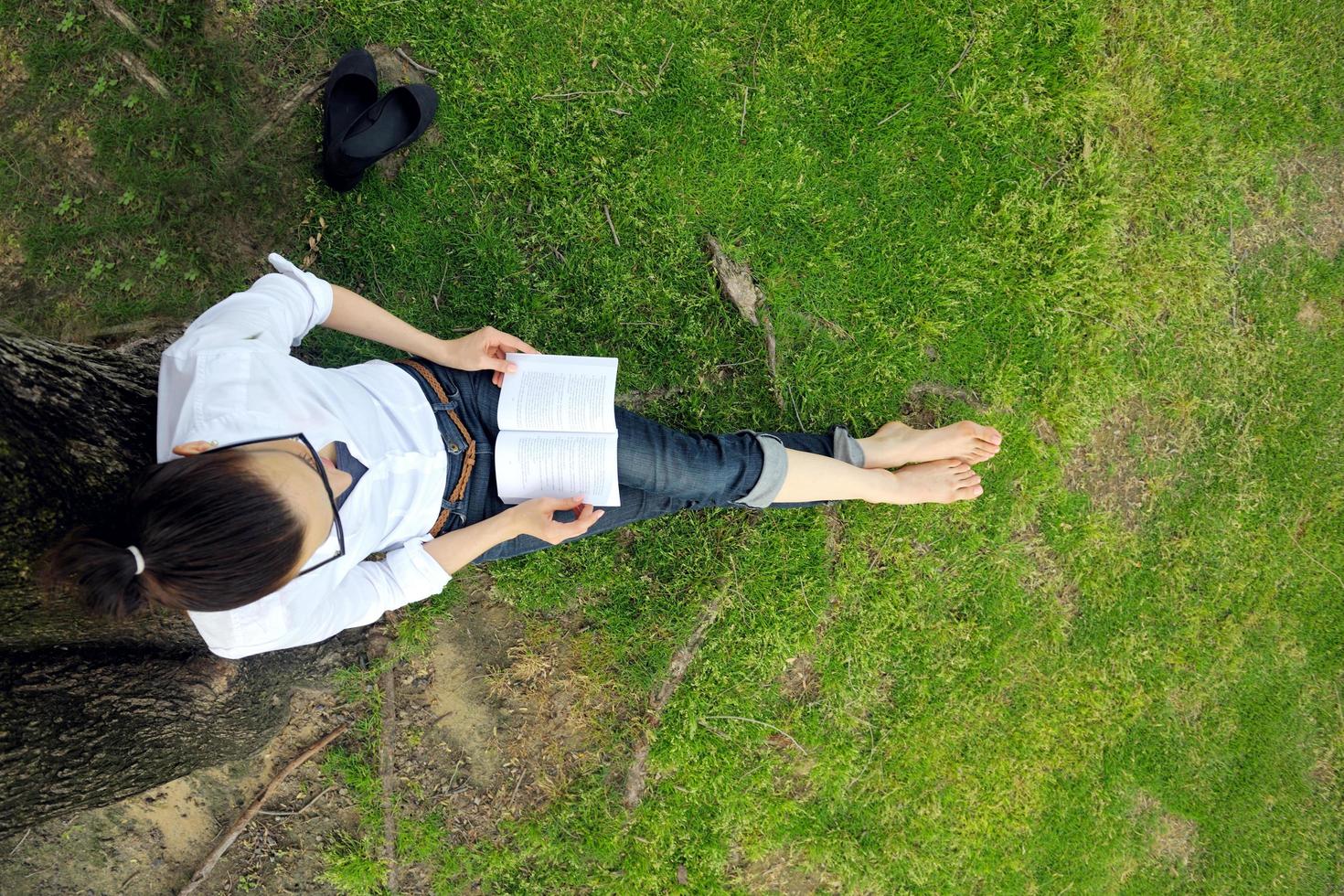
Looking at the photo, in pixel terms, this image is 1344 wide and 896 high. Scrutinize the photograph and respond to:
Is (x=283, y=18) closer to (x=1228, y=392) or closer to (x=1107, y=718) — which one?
(x=1228, y=392)

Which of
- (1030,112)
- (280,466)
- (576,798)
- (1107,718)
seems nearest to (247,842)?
(576,798)

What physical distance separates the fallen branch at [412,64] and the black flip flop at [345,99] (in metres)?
0.15

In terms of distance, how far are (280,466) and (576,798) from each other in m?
2.60

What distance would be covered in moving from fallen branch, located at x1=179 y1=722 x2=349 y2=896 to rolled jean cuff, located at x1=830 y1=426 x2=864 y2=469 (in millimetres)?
2809

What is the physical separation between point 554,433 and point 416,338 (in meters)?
0.62

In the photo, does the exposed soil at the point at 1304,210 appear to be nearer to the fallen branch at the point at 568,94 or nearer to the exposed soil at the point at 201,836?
the fallen branch at the point at 568,94

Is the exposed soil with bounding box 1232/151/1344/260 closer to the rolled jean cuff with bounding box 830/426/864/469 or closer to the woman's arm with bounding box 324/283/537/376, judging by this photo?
A: the rolled jean cuff with bounding box 830/426/864/469

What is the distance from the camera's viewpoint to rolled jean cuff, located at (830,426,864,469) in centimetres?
365

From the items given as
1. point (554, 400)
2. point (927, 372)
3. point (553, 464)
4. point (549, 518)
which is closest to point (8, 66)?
point (554, 400)

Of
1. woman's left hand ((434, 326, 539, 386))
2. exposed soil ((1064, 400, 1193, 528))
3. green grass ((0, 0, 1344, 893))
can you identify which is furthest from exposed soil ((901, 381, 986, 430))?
woman's left hand ((434, 326, 539, 386))

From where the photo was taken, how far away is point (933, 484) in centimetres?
376

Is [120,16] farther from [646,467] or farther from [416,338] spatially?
[646,467]

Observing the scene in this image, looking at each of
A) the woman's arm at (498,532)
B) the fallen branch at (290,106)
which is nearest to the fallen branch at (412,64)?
the fallen branch at (290,106)

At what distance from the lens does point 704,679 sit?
3.94 meters
